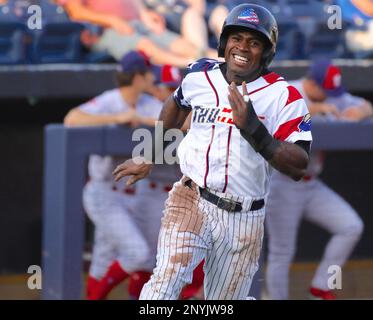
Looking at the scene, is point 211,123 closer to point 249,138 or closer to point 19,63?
point 249,138

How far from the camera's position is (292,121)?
163 inches

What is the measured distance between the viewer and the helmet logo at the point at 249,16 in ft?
13.6

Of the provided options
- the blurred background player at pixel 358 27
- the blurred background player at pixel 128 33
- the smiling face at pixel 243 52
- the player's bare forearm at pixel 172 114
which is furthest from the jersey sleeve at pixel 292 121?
the blurred background player at pixel 358 27

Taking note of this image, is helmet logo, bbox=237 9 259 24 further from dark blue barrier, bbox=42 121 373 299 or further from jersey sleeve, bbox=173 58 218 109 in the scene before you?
dark blue barrier, bbox=42 121 373 299

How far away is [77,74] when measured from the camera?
25.4 feet

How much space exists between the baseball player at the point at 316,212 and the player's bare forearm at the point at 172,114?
178cm

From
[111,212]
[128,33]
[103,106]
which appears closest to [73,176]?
[111,212]

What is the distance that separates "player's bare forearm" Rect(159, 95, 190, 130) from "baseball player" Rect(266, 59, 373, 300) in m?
1.78

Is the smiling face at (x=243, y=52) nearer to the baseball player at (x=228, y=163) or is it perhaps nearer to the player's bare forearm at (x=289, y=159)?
the baseball player at (x=228, y=163)

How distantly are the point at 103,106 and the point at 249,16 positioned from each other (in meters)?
2.26

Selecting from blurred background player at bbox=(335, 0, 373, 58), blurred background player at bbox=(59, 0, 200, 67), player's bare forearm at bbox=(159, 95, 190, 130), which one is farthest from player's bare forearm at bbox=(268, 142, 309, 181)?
blurred background player at bbox=(335, 0, 373, 58)

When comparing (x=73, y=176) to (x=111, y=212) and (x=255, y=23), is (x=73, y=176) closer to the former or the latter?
(x=111, y=212)

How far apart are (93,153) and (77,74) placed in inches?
69.5
